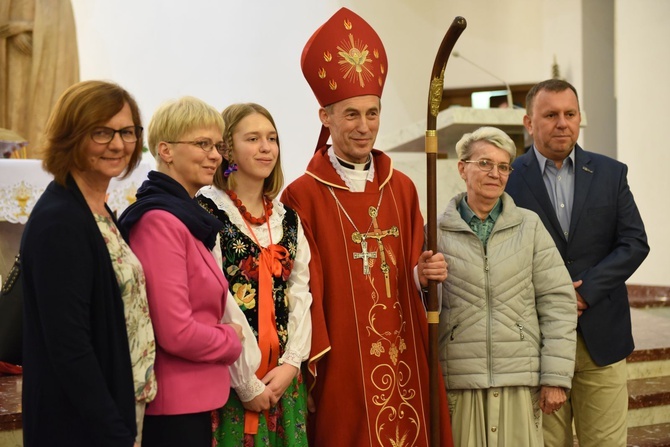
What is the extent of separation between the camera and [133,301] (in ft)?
7.00

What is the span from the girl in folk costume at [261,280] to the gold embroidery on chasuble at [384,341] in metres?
0.25

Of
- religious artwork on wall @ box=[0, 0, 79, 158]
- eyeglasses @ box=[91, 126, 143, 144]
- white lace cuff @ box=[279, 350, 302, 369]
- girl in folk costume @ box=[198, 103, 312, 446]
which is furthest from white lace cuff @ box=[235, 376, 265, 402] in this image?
religious artwork on wall @ box=[0, 0, 79, 158]

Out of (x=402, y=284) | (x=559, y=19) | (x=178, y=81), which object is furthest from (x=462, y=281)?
(x=559, y=19)

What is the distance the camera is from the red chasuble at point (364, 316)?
294cm

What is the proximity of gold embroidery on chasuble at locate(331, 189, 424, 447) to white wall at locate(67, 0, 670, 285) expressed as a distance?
4.62 m

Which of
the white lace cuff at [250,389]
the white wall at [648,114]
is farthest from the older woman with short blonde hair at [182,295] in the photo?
the white wall at [648,114]

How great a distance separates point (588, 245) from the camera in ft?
11.0

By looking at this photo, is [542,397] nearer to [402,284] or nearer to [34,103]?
[402,284]

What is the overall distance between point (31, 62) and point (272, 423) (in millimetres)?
3661

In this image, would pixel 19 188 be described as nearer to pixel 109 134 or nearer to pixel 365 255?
pixel 365 255

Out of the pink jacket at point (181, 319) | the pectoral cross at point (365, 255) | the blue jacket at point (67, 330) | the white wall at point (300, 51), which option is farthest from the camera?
the white wall at point (300, 51)

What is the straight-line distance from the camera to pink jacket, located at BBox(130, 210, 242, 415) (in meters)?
2.21

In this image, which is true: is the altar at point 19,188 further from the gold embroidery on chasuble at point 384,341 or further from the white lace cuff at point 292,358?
the white lace cuff at point 292,358

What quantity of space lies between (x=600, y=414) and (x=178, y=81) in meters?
6.10
